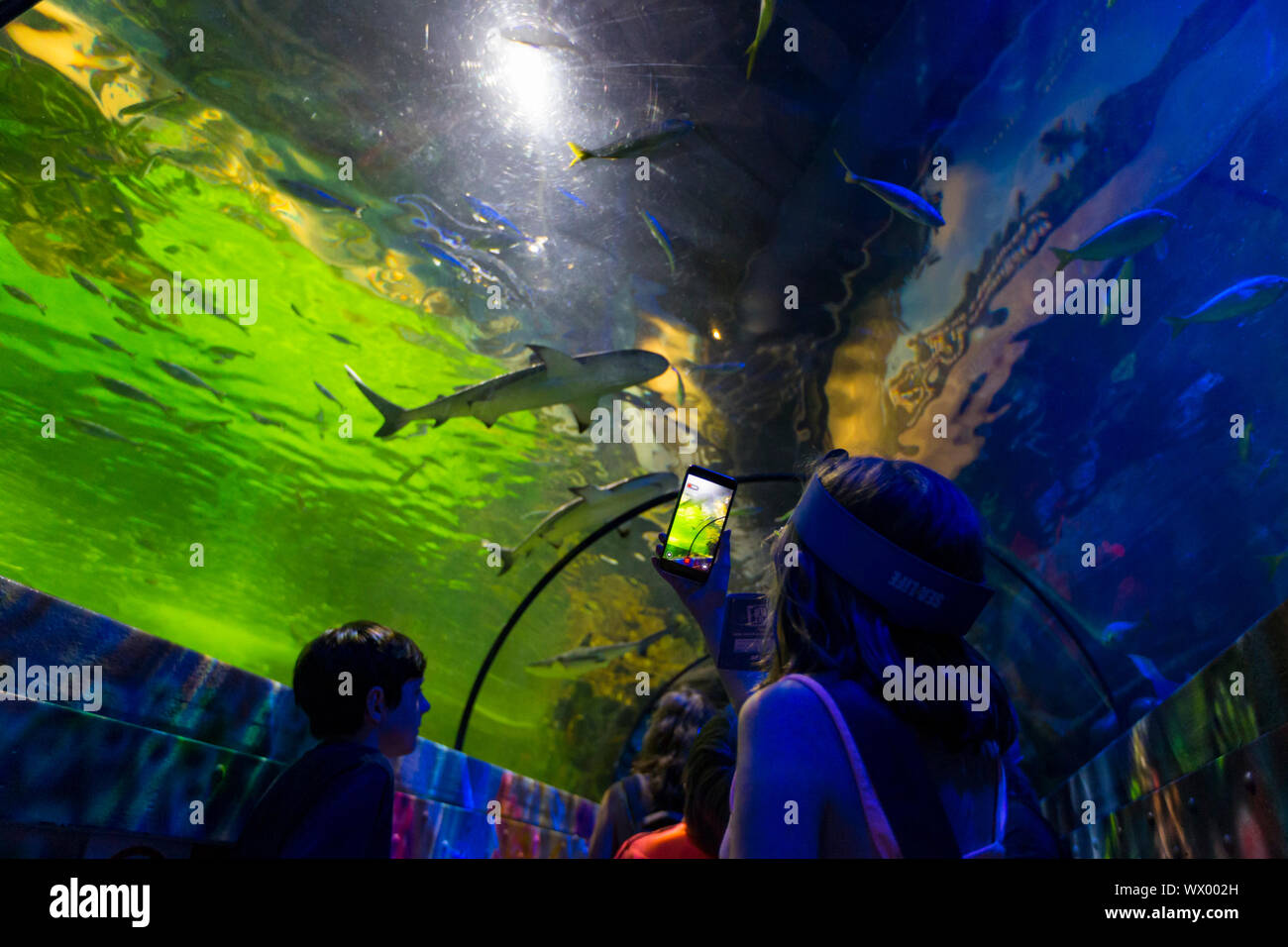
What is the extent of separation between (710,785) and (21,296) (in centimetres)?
1659

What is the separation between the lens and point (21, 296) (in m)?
13.5

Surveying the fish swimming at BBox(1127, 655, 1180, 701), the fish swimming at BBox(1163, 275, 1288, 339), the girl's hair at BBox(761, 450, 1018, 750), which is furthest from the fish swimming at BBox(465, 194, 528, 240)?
the fish swimming at BBox(1127, 655, 1180, 701)

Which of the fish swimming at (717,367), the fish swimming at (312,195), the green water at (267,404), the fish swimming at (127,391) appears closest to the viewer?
the fish swimming at (312,195)

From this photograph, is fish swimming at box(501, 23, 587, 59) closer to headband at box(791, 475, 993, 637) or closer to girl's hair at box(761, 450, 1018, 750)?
girl's hair at box(761, 450, 1018, 750)

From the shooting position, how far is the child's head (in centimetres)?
325

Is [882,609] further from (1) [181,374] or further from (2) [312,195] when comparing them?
(1) [181,374]

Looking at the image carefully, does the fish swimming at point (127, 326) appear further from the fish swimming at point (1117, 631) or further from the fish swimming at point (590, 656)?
the fish swimming at point (1117, 631)

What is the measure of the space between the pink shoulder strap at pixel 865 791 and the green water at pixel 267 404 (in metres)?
7.43

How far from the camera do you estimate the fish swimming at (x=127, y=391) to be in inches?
646

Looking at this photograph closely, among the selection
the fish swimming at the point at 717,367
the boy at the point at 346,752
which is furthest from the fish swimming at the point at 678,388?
the boy at the point at 346,752

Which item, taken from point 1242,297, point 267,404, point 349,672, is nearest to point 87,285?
Answer: point 267,404

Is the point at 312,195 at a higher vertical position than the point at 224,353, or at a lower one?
lower

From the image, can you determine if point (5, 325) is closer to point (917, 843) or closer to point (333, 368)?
point (333, 368)

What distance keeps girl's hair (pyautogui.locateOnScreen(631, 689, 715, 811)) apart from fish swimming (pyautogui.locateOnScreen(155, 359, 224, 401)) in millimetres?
13175
